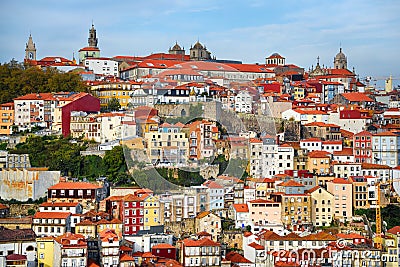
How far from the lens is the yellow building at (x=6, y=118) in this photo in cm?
3206

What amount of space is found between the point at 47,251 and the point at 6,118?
11.1 meters

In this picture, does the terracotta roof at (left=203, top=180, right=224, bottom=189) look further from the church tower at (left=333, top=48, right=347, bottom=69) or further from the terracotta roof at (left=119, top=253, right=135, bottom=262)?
the church tower at (left=333, top=48, right=347, bottom=69)

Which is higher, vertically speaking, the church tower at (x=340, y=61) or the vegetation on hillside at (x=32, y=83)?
the church tower at (x=340, y=61)

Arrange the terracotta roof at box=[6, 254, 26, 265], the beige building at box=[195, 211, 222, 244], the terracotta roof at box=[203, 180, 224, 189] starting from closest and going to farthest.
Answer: the terracotta roof at box=[6, 254, 26, 265], the beige building at box=[195, 211, 222, 244], the terracotta roof at box=[203, 180, 224, 189]

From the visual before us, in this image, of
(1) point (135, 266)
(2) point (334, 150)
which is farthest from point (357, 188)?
(1) point (135, 266)

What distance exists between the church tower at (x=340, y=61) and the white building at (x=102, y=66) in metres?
11.8

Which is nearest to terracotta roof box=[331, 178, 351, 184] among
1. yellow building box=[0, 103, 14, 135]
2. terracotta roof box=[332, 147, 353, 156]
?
terracotta roof box=[332, 147, 353, 156]

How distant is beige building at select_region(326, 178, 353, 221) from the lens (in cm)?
2512

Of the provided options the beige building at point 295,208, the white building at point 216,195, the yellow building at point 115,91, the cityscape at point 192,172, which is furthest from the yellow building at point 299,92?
the beige building at point 295,208

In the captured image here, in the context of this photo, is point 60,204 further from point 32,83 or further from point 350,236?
point 32,83

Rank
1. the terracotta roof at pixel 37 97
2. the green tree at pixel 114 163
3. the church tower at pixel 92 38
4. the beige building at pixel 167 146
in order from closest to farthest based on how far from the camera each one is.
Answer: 1. the green tree at pixel 114 163
2. the beige building at pixel 167 146
3. the terracotta roof at pixel 37 97
4. the church tower at pixel 92 38

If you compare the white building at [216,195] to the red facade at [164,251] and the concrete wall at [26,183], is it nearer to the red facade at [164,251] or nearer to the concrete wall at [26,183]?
the red facade at [164,251]

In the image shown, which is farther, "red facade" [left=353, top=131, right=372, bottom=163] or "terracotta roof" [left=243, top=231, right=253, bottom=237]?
"red facade" [left=353, top=131, right=372, bottom=163]

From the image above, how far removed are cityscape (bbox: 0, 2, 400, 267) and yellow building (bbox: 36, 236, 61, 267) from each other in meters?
0.02
